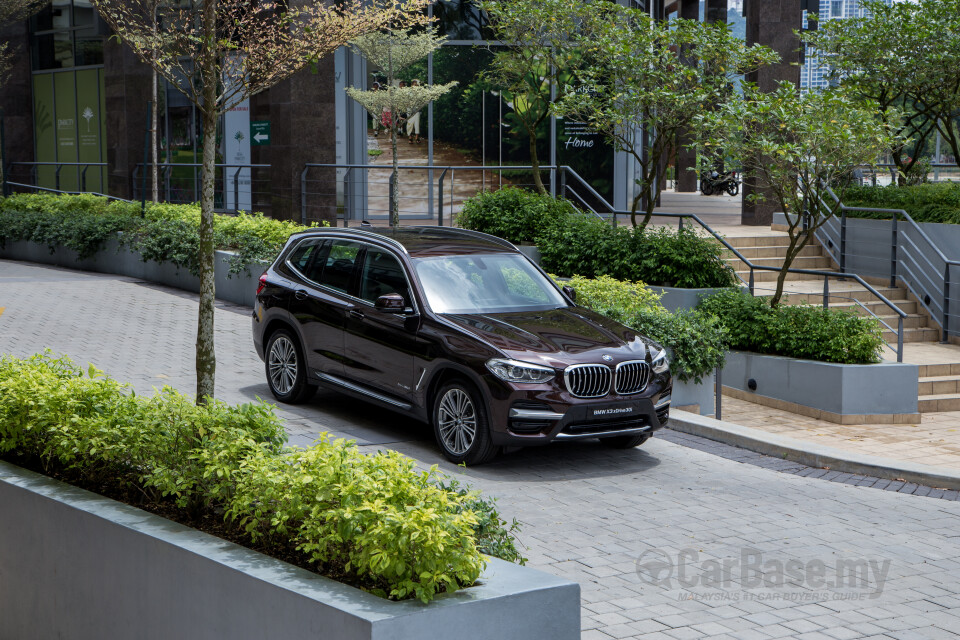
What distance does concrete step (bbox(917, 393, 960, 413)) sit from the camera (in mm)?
13586

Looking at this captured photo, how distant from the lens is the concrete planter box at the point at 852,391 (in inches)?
500

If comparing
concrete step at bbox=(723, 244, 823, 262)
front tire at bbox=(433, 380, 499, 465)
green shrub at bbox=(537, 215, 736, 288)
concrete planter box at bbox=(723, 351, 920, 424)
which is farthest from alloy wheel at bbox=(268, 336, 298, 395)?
concrete step at bbox=(723, 244, 823, 262)

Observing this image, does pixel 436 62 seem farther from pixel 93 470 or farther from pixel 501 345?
pixel 93 470

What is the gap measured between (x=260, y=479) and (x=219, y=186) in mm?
22114

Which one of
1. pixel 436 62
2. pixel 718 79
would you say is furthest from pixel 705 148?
pixel 436 62

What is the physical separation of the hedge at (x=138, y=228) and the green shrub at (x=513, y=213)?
8.99 ft

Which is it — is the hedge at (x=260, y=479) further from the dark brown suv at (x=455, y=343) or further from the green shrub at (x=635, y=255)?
the green shrub at (x=635, y=255)

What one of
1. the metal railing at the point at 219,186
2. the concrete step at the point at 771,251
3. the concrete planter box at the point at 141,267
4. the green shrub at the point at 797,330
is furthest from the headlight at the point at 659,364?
the metal railing at the point at 219,186

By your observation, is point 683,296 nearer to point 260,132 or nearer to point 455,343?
point 455,343

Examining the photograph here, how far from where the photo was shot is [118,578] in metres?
4.89

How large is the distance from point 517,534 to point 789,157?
7540 millimetres

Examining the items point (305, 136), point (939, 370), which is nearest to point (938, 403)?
point (939, 370)

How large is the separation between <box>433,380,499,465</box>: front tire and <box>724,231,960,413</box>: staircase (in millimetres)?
7318

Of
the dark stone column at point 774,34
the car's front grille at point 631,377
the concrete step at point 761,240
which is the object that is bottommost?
the car's front grille at point 631,377
